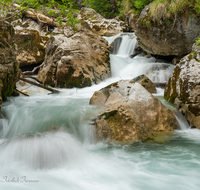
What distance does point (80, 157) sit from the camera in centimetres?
311

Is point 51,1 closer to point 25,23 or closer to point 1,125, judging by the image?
point 1,125

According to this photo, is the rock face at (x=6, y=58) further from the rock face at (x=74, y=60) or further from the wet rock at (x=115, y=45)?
the wet rock at (x=115, y=45)

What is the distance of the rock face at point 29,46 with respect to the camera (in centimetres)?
1029

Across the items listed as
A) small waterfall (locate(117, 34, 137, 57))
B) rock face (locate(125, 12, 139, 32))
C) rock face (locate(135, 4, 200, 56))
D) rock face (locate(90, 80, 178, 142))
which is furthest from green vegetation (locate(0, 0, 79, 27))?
rock face (locate(125, 12, 139, 32))

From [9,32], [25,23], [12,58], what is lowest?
[12,58]

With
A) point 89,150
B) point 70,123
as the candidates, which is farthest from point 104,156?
point 70,123

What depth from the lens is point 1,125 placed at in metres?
3.78

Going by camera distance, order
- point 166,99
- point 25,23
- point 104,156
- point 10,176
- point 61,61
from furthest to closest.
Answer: point 25,23 → point 61,61 → point 166,99 → point 104,156 → point 10,176

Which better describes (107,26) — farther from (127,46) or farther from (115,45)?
(127,46)

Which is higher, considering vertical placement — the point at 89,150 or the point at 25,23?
the point at 25,23

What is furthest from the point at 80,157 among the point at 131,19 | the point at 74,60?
the point at 131,19

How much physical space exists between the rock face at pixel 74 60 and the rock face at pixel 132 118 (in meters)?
3.52

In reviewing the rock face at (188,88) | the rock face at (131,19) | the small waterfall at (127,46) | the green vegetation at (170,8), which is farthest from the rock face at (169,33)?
the rock face at (131,19)

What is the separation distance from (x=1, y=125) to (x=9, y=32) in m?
2.51
